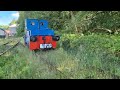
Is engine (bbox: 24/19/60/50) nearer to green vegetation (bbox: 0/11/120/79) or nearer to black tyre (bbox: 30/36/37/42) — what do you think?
black tyre (bbox: 30/36/37/42)

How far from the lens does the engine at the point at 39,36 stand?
8.69m

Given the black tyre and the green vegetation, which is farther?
the black tyre

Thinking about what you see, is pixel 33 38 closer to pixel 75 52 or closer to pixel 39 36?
pixel 39 36

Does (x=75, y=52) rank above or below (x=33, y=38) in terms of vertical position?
below

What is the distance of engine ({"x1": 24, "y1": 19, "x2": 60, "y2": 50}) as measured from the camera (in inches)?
342

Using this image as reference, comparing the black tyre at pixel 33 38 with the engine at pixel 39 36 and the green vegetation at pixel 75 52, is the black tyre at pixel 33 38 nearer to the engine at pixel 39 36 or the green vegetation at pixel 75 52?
the engine at pixel 39 36

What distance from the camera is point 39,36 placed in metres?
8.93

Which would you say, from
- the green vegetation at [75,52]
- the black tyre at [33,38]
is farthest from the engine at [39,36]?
the green vegetation at [75,52]

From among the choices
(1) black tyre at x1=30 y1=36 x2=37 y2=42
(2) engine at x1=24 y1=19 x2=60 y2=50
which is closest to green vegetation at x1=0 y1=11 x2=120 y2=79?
(2) engine at x1=24 y1=19 x2=60 y2=50

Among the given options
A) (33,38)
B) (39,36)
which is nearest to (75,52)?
(39,36)

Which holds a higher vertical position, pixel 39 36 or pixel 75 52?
pixel 39 36
